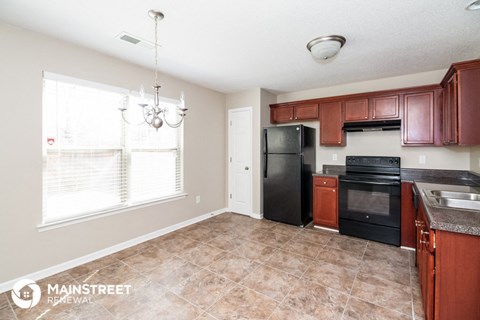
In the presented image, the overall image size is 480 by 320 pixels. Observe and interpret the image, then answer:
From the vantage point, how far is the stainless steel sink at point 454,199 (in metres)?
1.82

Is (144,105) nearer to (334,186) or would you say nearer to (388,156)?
(334,186)

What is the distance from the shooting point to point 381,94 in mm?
3318

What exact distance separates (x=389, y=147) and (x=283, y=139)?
67.3 inches

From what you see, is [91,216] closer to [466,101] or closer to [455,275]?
[455,275]

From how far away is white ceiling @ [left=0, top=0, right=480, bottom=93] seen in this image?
71.3 inches

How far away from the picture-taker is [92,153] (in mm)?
2670

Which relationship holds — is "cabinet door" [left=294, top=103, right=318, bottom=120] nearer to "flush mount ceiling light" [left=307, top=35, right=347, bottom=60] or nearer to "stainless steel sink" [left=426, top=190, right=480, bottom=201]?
"flush mount ceiling light" [left=307, top=35, right=347, bottom=60]

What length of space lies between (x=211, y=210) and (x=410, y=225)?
10.5ft

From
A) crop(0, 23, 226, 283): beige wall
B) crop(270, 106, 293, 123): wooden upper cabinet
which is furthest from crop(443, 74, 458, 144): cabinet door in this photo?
crop(0, 23, 226, 283): beige wall

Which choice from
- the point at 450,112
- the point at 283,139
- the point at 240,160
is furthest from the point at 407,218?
the point at 240,160

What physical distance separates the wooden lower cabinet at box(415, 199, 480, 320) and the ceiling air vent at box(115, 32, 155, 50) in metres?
3.06

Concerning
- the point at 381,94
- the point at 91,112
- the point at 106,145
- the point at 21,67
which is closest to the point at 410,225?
the point at 381,94

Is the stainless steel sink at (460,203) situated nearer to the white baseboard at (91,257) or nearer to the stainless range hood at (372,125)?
the stainless range hood at (372,125)

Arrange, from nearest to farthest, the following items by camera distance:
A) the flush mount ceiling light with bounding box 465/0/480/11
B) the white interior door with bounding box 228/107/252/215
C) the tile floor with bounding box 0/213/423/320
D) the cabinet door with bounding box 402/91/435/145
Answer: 1. the flush mount ceiling light with bounding box 465/0/480/11
2. the tile floor with bounding box 0/213/423/320
3. the cabinet door with bounding box 402/91/435/145
4. the white interior door with bounding box 228/107/252/215
